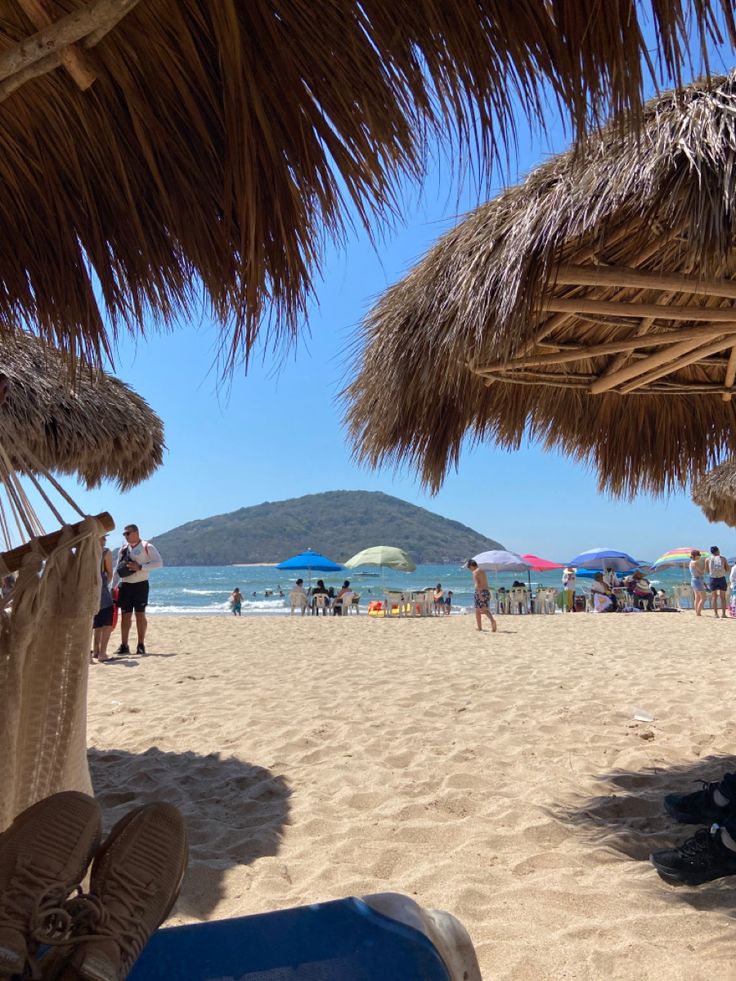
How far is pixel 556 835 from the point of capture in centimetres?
241

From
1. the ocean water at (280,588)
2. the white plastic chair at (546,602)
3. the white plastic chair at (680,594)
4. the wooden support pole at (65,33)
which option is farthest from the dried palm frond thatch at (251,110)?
the ocean water at (280,588)

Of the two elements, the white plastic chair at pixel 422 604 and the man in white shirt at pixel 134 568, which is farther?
the white plastic chair at pixel 422 604

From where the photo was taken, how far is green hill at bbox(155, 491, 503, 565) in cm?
7850

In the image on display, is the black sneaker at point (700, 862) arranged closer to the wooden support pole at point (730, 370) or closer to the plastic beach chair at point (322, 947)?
the plastic beach chair at point (322, 947)

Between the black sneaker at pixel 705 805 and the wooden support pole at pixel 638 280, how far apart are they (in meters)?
1.64

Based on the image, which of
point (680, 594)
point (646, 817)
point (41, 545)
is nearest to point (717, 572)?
point (680, 594)

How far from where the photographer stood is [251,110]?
135 centimetres

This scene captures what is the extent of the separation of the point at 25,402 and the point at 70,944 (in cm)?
399

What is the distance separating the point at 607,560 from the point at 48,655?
21751mm

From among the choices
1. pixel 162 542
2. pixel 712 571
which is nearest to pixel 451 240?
pixel 712 571

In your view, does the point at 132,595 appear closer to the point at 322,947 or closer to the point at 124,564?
the point at 124,564

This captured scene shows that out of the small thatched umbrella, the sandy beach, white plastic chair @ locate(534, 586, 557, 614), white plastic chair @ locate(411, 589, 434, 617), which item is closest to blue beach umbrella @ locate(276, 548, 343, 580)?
white plastic chair @ locate(411, 589, 434, 617)

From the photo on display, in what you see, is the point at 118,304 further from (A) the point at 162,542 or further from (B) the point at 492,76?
(A) the point at 162,542

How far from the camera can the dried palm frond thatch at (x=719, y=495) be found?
10164mm
